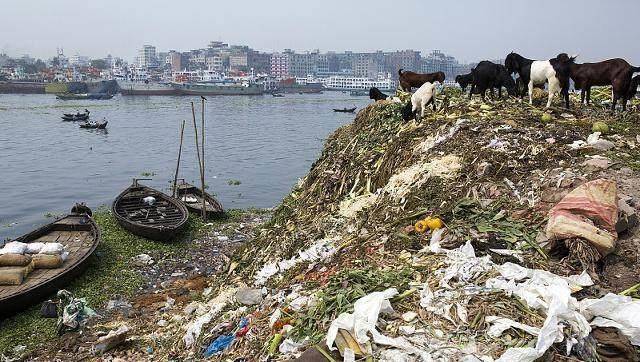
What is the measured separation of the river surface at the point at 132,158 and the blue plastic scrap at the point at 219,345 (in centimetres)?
1500

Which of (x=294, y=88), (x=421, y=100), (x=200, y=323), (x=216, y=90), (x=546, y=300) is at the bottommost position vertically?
(x=200, y=323)

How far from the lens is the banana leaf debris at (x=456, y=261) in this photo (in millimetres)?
3742

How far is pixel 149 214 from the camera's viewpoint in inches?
627

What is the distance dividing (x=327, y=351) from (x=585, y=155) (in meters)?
5.30

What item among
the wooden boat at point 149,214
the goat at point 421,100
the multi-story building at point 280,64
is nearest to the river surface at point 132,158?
the wooden boat at point 149,214

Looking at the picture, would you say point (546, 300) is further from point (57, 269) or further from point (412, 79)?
point (412, 79)

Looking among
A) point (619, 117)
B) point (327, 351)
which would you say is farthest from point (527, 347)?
point (619, 117)

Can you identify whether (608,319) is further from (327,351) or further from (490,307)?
(327,351)

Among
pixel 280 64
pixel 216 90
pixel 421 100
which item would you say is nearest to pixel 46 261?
pixel 421 100

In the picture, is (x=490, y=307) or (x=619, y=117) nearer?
(x=490, y=307)

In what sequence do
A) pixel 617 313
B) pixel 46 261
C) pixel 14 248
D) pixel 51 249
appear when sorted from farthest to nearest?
pixel 51 249 → pixel 14 248 → pixel 46 261 → pixel 617 313

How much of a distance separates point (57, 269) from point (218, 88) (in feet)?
311

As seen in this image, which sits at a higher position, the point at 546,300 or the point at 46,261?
the point at 546,300

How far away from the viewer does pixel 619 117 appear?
32.2 feet
